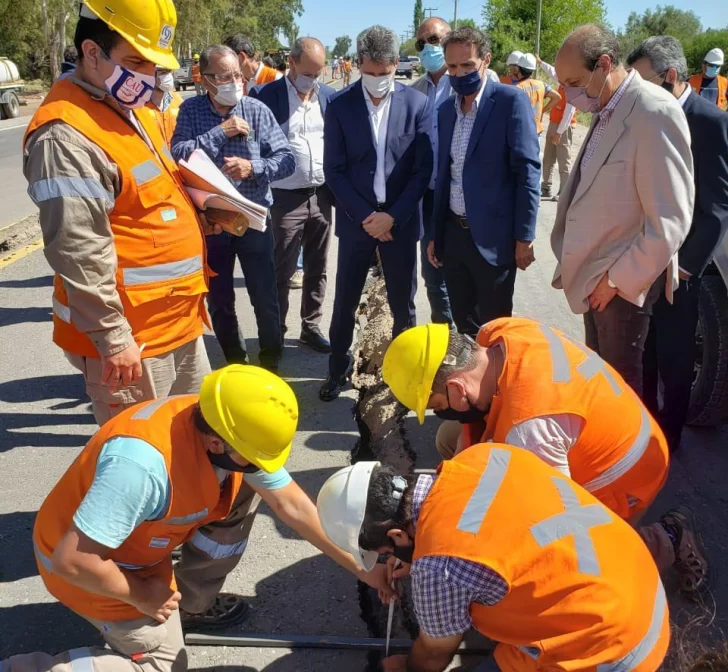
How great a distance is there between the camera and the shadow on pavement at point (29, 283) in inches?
233

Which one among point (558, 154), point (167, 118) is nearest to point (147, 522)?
point (167, 118)

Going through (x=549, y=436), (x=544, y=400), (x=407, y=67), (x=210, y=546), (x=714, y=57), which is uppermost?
(x=407, y=67)

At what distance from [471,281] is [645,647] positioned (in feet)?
8.09

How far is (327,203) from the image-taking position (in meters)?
4.70

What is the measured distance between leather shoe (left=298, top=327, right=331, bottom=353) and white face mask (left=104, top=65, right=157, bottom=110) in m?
2.49

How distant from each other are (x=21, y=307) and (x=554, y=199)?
652cm

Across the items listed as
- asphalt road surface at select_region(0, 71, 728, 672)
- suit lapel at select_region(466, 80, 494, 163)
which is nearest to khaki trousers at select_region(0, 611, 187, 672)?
asphalt road surface at select_region(0, 71, 728, 672)

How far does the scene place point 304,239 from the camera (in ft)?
15.7

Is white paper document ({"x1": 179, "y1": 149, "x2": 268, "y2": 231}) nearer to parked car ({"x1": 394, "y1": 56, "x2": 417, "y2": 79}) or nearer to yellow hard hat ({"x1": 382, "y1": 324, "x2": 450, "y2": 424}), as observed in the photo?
yellow hard hat ({"x1": 382, "y1": 324, "x2": 450, "y2": 424})

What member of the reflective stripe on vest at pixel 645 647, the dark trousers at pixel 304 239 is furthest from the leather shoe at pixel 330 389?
the reflective stripe on vest at pixel 645 647

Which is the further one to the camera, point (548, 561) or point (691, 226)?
point (691, 226)

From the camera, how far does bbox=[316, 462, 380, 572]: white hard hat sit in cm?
184

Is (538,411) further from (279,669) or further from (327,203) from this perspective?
(327,203)

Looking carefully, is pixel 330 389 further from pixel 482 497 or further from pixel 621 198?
pixel 482 497
